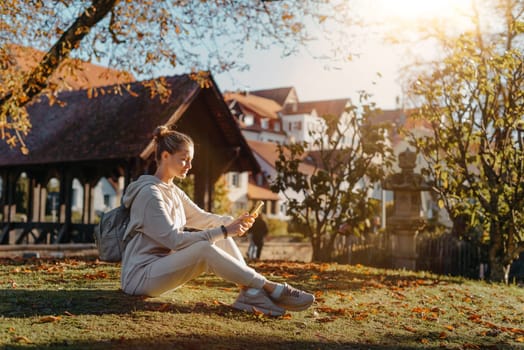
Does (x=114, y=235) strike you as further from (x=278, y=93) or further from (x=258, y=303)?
(x=278, y=93)

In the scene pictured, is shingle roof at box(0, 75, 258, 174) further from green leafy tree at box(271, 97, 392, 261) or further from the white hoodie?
the white hoodie

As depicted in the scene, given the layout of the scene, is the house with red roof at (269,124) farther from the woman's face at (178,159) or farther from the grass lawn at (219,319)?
the woman's face at (178,159)

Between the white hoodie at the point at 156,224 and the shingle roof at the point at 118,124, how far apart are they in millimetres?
11097

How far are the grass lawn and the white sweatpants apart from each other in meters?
0.29

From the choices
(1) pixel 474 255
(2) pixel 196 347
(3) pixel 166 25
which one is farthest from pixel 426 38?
(2) pixel 196 347

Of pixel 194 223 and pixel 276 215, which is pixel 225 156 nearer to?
pixel 194 223

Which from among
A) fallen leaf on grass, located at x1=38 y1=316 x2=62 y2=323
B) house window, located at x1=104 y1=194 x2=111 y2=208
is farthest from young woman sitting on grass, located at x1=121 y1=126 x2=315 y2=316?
house window, located at x1=104 y1=194 x2=111 y2=208

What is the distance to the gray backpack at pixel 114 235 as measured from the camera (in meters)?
5.96

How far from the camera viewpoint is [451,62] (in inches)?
499

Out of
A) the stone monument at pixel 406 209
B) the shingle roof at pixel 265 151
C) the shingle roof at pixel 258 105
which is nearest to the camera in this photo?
the stone monument at pixel 406 209

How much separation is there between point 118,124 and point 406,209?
859cm

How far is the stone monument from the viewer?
1739 cm

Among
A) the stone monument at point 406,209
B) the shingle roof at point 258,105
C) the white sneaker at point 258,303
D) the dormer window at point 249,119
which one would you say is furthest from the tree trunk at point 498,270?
the dormer window at point 249,119

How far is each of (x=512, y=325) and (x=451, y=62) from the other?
22.6 feet
